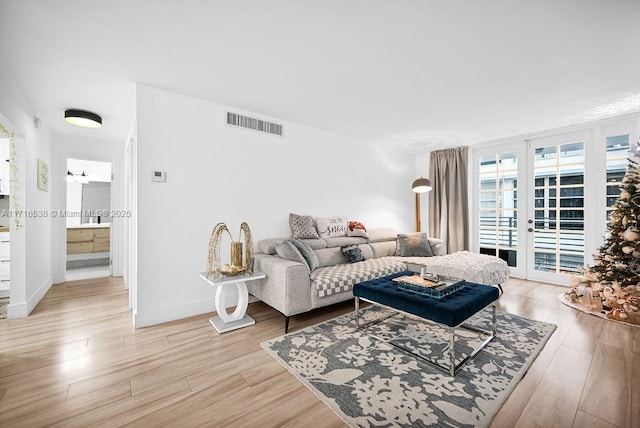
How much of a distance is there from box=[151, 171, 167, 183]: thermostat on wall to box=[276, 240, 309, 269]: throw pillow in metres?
1.41

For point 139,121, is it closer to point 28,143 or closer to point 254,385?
point 28,143

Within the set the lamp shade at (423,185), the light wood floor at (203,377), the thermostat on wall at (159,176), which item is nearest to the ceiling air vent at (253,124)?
the thermostat on wall at (159,176)

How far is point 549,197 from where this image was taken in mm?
4316

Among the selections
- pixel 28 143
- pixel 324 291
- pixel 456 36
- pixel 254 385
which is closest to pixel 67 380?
pixel 254 385

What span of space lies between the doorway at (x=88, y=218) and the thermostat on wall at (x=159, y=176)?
3.49m

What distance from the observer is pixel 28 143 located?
3176 mm

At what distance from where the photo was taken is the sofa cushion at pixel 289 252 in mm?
2846

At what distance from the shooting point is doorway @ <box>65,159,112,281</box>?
5613 mm

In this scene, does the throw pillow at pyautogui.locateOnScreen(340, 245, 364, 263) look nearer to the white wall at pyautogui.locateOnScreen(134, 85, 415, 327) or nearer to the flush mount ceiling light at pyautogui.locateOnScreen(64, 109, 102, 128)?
the white wall at pyautogui.locateOnScreen(134, 85, 415, 327)

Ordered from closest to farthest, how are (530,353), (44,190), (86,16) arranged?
(86,16) → (530,353) → (44,190)

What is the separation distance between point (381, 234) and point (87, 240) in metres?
6.06

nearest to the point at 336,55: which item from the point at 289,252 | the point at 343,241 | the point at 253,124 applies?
the point at 253,124

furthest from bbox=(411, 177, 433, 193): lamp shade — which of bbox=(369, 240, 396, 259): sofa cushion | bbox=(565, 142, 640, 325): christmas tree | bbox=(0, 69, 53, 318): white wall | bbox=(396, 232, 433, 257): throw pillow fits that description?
bbox=(0, 69, 53, 318): white wall

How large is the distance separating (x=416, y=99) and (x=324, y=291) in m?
2.39
